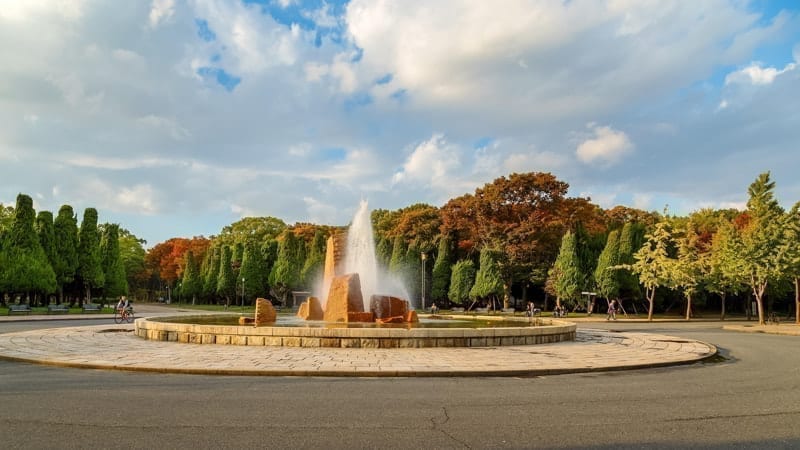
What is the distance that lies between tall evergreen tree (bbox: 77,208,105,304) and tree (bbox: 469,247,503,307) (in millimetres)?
34479

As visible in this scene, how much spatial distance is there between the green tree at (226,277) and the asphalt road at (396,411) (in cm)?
5900

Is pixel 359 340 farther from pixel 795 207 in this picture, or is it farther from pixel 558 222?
pixel 558 222

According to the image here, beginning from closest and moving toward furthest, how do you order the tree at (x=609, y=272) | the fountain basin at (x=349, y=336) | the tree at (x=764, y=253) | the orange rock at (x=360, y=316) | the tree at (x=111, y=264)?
the fountain basin at (x=349, y=336) → the orange rock at (x=360, y=316) → the tree at (x=764, y=253) → the tree at (x=609, y=272) → the tree at (x=111, y=264)

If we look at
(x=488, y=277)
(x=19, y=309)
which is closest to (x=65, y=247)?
(x=19, y=309)

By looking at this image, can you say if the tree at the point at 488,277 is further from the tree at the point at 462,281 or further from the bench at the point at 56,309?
the bench at the point at 56,309

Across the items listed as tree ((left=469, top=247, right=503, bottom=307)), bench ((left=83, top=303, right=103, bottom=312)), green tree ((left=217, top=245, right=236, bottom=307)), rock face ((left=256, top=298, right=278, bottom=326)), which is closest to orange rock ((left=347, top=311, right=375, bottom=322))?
rock face ((left=256, top=298, right=278, bottom=326))

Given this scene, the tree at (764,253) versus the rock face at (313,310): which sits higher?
the tree at (764,253)

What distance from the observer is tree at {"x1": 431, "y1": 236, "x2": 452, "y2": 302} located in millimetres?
57844

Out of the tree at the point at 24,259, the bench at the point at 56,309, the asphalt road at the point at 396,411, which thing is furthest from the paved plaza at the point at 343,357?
the tree at the point at 24,259

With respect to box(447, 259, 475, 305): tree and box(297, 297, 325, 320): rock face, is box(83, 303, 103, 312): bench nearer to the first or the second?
box(297, 297, 325, 320): rock face

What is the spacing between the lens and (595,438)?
6586 mm

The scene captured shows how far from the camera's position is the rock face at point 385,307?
71.2 feet

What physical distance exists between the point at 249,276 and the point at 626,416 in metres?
62.6

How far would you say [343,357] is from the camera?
13.9 metres
